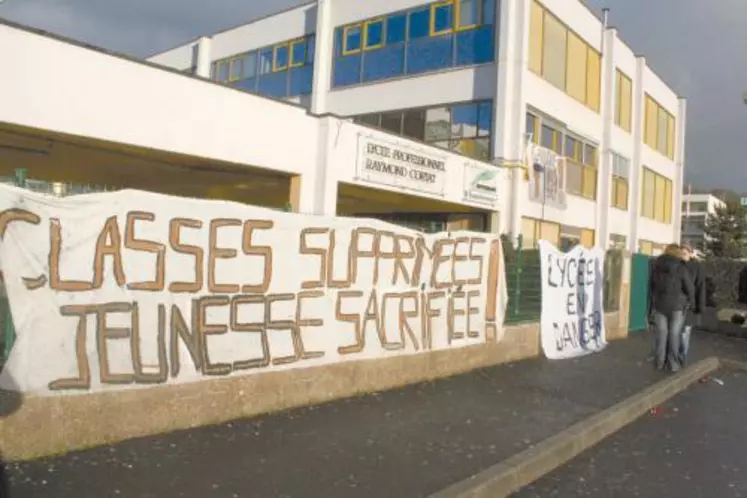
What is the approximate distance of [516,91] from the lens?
19.5m

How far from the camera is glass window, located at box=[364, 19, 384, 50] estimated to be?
22281 mm

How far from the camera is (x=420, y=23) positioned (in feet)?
69.5

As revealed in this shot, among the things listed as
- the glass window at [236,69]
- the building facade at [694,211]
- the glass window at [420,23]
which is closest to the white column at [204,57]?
the glass window at [236,69]

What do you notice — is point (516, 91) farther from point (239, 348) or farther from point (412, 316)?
point (239, 348)

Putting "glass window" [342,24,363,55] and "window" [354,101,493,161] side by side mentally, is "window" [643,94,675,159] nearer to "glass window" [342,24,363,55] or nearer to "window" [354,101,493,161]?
"window" [354,101,493,161]

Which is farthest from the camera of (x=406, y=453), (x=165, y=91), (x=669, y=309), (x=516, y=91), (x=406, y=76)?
(x=406, y=76)

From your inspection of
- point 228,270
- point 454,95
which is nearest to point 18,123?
point 228,270

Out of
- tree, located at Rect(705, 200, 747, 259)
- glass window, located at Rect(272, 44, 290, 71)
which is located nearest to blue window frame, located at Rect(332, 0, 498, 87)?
glass window, located at Rect(272, 44, 290, 71)

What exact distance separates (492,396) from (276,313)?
2.86 metres

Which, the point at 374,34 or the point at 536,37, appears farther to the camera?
the point at 374,34

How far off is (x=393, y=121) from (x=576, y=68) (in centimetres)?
689

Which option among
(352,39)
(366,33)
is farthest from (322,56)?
(366,33)

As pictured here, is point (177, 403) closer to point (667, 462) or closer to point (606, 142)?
point (667, 462)

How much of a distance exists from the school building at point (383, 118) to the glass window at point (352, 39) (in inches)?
2.1
